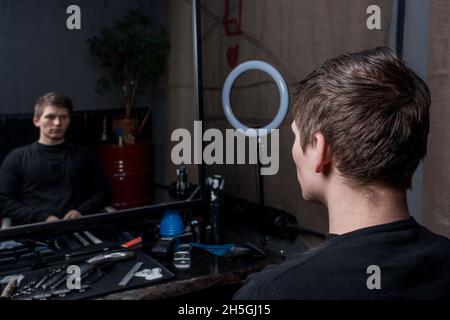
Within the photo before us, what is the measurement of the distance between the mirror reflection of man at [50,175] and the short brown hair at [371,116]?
868 millimetres

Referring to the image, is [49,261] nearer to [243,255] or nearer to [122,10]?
[243,255]

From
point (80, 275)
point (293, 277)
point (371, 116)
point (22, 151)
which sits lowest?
point (80, 275)

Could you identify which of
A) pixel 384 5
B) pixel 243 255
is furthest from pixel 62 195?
pixel 384 5

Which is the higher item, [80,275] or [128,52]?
[128,52]

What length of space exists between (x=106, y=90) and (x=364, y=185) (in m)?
0.92

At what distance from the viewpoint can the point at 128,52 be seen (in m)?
1.46

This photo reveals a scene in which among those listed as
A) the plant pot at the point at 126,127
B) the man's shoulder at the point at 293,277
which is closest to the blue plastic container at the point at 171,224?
A: the plant pot at the point at 126,127

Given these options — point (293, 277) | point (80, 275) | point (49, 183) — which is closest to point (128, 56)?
point (49, 183)

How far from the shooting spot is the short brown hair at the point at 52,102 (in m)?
1.34

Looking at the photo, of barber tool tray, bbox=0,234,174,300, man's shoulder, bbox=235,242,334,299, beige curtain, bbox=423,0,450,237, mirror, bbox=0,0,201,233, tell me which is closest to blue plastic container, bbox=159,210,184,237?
mirror, bbox=0,0,201,233

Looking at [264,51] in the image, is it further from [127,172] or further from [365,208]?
[365,208]

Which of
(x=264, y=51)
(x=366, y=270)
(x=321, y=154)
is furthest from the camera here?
(x=264, y=51)

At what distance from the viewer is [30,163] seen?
4.47 feet

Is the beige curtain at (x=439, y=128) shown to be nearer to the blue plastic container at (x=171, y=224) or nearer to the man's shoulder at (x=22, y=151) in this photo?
the blue plastic container at (x=171, y=224)
